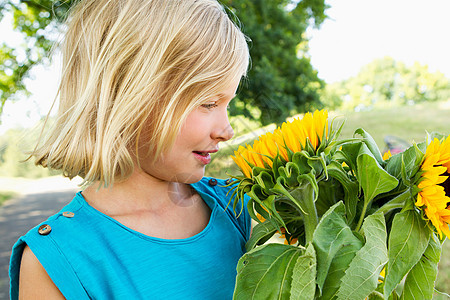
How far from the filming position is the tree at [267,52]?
474 centimetres

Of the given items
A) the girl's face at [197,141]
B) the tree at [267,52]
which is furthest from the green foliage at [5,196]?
the girl's face at [197,141]

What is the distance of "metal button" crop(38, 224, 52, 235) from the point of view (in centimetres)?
76

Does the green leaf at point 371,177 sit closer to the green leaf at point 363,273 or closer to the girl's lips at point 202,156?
the green leaf at point 363,273

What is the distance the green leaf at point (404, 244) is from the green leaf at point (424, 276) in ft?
0.10

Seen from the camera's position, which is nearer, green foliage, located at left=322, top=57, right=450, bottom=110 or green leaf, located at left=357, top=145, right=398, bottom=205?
green leaf, located at left=357, top=145, right=398, bottom=205

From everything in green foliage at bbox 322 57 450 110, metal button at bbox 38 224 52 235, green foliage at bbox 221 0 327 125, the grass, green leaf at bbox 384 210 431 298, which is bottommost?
green foliage at bbox 322 57 450 110

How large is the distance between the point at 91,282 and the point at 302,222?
396 mm

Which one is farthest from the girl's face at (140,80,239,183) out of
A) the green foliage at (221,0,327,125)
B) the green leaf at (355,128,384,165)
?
the green foliage at (221,0,327,125)

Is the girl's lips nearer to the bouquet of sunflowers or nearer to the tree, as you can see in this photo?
the bouquet of sunflowers

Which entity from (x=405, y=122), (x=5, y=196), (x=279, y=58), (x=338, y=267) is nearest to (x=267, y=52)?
(x=279, y=58)

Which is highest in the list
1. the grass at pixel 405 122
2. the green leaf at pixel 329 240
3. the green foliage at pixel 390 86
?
the green leaf at pixel 329 240

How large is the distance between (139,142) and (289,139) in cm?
37

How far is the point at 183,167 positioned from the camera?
839mm

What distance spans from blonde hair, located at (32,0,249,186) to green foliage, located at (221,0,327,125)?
3866mm
